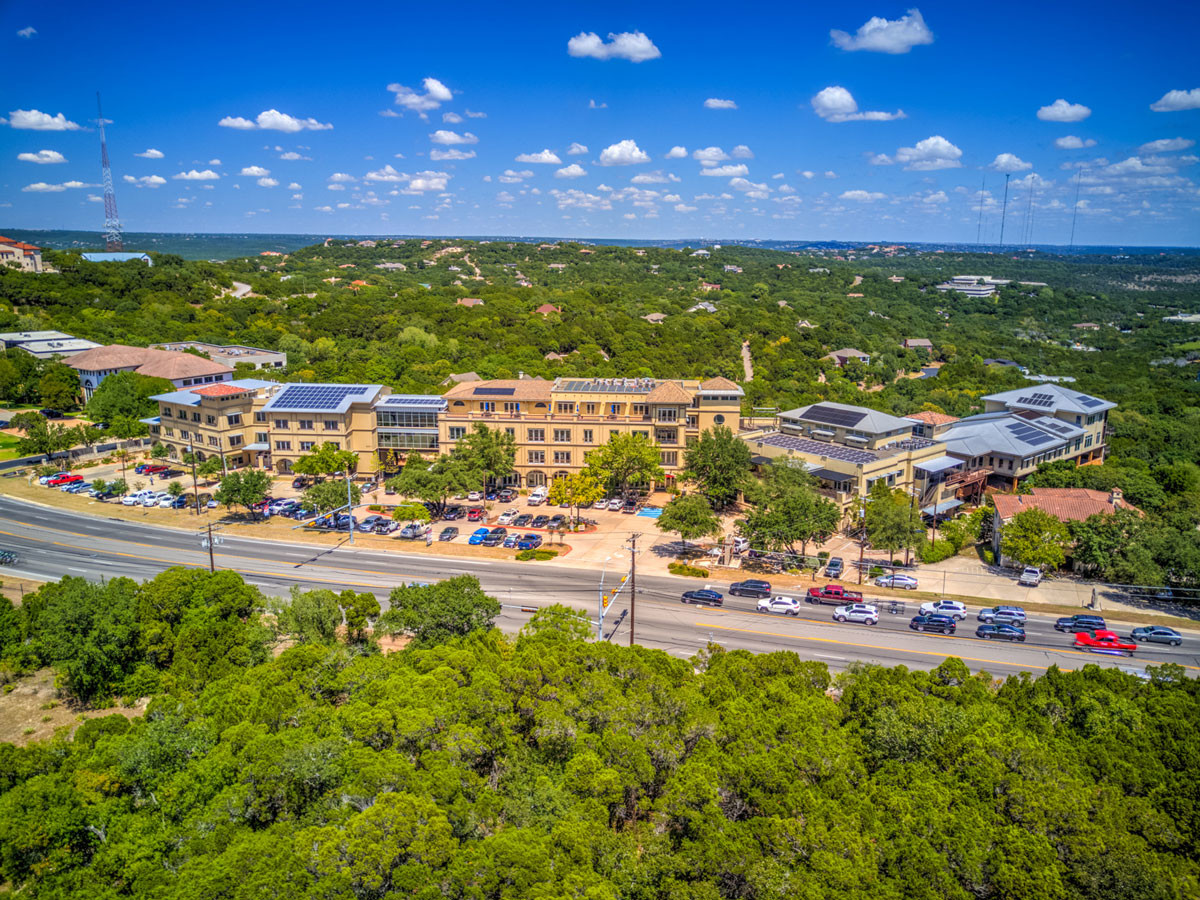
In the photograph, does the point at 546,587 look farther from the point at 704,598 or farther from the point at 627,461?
the point at 627,461

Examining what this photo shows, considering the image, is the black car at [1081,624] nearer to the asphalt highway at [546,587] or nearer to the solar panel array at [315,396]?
the asphalt highway at [546,587]

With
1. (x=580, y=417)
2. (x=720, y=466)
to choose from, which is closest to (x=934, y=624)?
(x=720, y=466)

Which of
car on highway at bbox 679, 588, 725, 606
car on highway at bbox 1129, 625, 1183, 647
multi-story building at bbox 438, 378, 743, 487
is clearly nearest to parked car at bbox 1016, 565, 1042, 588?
car on highway at bbox 1129, 625, 1183, 647

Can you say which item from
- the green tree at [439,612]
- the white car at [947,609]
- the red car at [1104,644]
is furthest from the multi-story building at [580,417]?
the red car at [1104,644]

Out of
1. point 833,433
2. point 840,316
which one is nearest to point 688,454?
point 833,433

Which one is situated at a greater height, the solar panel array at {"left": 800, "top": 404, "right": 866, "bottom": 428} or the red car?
the solar panel array at {"left": 800, "top": 404, "right": 866, "bottom": 428}

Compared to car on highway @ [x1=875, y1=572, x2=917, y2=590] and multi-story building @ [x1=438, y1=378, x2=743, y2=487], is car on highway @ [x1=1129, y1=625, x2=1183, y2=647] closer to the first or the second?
car on highway @ [x1=875, y1=572, x2=917, y2=590]
